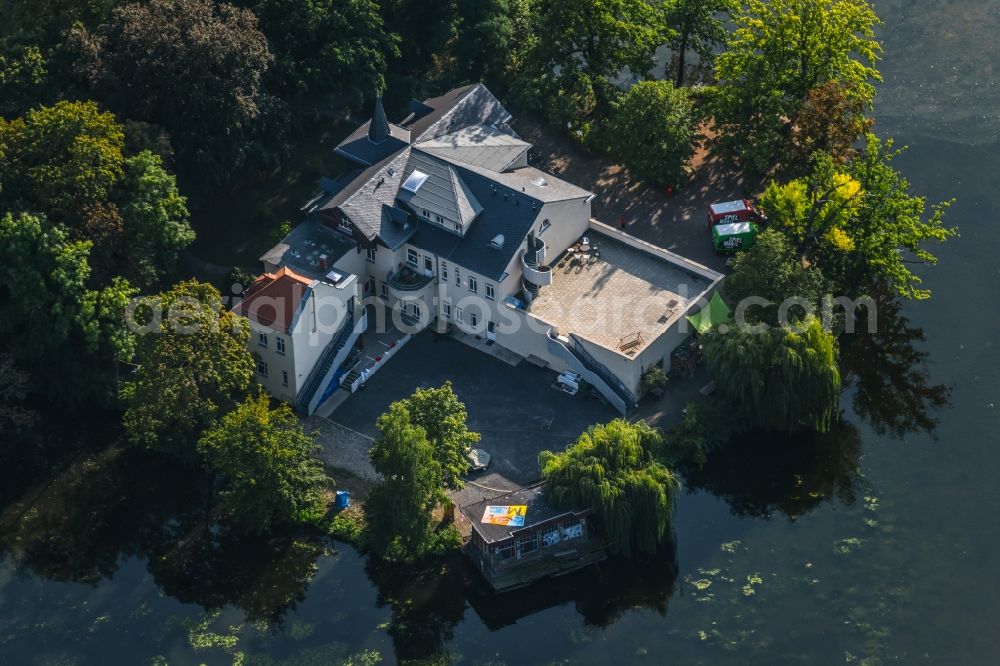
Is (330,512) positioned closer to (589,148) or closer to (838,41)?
(589,148)

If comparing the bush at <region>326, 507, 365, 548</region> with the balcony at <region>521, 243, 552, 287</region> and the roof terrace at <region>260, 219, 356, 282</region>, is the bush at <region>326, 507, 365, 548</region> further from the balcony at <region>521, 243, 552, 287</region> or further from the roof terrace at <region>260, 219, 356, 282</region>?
the balcony at <region>521, 243, 552, 287</region>

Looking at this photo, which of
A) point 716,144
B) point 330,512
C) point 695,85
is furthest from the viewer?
point 695,85

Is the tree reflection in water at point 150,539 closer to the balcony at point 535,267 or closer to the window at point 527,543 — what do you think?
the window at point 527,543

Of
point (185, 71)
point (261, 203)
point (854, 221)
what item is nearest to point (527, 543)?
point (854, 221)

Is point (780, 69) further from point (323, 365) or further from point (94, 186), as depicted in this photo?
point (94, 186)

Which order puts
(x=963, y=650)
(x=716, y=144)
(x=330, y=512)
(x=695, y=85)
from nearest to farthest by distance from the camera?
1. (x=963, y=650)
2. (x=330, y=512)
3. (x=716, y=144)
4. (x=695, y=85)

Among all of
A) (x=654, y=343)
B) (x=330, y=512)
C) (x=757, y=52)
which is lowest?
(x=330, y=512)

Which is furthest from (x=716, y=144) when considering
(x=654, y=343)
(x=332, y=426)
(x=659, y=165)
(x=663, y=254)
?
(x=332, y=426)
